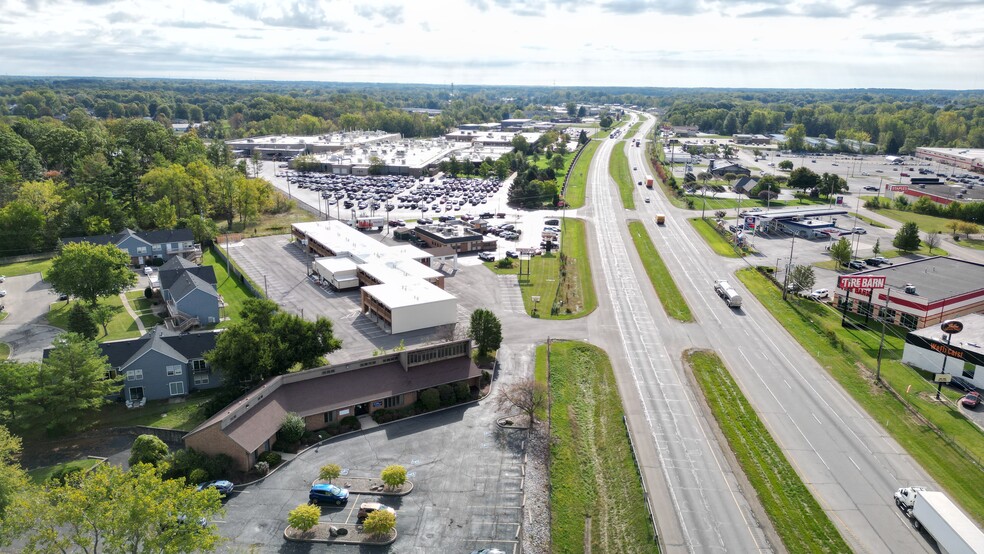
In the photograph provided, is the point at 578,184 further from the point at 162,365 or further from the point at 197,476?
the point at 197,476

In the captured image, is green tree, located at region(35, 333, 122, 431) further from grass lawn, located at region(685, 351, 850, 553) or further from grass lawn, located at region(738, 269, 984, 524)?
grass lawn, located at region(738, 269, 984, 524)

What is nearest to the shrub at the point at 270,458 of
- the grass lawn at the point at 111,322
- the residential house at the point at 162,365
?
the residential house at the point at 162,365

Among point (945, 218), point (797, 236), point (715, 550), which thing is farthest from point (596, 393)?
point (945, 218)

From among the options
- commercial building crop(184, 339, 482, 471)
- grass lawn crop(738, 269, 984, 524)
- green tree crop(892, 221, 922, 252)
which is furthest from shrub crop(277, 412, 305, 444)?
green tree crop(892, 221, 922, 252)

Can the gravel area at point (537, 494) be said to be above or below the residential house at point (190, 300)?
below

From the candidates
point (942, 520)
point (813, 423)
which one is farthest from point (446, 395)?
point (942, 520)

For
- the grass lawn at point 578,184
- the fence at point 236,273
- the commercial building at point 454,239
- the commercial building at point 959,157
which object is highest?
the commercial building at point 959,157

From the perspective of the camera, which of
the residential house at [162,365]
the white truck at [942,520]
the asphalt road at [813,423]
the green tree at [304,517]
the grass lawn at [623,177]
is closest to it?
the white truck at [942,520]

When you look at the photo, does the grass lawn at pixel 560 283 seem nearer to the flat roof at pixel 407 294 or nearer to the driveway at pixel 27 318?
the flat roof at pixel 407 294
